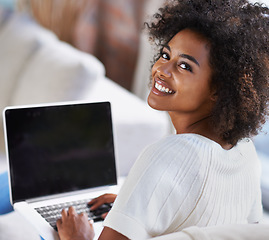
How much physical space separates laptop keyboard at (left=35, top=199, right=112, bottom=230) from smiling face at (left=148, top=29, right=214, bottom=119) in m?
0.40

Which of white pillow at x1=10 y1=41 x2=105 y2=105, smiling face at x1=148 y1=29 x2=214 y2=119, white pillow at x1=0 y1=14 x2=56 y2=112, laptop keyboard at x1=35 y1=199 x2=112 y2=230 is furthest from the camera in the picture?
white pillow at x1=0 y1=14 x2=56 y2=112

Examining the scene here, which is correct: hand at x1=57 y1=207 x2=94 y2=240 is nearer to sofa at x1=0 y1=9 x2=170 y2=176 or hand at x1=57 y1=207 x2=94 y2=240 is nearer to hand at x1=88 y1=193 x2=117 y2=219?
hand at x1=88 y1=193 x2=117 y2=219

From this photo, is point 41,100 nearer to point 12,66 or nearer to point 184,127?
point 12,66

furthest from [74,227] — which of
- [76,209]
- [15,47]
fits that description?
[15,47]

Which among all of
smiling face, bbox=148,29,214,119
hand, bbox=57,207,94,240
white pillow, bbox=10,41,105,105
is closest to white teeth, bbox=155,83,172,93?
smiling face, bbox=148,29,214,119

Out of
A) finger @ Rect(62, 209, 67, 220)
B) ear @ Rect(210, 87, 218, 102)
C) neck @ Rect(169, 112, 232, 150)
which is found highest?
ear @ Rect(210, 87, 218, 102)

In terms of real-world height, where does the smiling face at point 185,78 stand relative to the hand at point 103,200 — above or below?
above

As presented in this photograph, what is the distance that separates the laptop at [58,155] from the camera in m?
1.29

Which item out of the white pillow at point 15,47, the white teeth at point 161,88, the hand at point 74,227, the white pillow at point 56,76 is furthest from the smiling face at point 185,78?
the white pillow at point 15,47

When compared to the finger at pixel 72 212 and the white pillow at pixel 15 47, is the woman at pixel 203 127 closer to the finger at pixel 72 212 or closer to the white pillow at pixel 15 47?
the finger at pixel 72 212

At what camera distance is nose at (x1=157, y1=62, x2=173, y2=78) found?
958 millimetres

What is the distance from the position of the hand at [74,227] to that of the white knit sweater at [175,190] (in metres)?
0.23

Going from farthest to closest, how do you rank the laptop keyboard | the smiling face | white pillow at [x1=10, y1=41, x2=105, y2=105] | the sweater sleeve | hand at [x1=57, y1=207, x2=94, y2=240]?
white pillow at [x1=10, y1=41, x2=105, y2=105] < the laptop keyboard < hand at [x1=57, y1=207, x2=94, y2=240] < the smiling face < the sweater sleeve

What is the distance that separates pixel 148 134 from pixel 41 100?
1.69 ft
